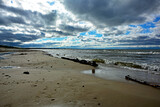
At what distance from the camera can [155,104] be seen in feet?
11.7

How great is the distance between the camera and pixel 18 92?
407cm

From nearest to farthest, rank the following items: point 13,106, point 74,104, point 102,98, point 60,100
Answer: point 13,106, point 74,104, point 60,100, point 102,98

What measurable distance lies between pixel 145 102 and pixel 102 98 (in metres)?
1.81

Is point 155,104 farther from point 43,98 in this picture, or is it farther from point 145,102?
point 43,98

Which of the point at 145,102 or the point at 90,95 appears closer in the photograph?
the point at 145,102

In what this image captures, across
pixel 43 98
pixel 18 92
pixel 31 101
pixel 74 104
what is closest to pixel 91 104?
pixel 74 104

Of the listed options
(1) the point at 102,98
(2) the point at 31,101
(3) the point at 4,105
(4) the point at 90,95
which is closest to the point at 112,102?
(1) the point at 102,98

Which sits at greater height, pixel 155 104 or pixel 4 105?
pixel 4 105

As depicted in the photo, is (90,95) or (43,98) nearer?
(43,98)

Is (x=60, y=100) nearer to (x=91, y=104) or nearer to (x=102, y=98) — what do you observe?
(x=91, y=104)

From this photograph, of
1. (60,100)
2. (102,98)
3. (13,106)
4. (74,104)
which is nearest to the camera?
(13,106)

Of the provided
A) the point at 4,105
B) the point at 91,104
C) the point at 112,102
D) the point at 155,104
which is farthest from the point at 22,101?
the point at 155,104

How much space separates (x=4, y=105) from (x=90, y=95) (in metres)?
3.37

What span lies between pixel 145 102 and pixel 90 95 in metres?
2.35
